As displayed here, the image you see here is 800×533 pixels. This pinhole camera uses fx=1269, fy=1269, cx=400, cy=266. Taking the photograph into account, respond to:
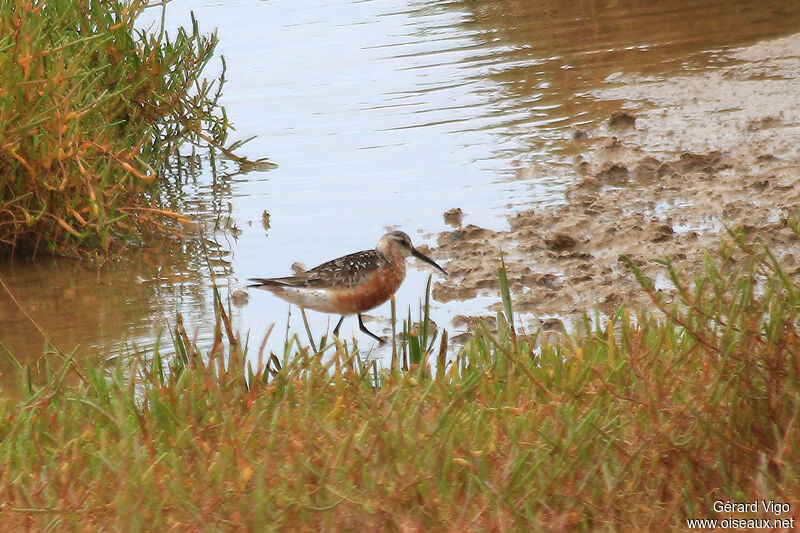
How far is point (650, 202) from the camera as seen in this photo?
26.2 feet

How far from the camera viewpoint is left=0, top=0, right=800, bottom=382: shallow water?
7.30 meters

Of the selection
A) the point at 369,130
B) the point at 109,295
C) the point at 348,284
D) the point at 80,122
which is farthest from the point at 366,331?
the point at 369,130

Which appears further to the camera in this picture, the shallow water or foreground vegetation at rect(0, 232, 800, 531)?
the shallow water

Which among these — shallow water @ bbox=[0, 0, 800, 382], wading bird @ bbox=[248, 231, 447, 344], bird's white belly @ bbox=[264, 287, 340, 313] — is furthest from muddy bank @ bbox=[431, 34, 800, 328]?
bird's white belly @ bbox=[264, 287, 340, 313]

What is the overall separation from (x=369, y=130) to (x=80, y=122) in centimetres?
323

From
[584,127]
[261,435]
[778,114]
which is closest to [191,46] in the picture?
[584,127]

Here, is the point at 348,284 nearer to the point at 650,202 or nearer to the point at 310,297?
the point at 310,297

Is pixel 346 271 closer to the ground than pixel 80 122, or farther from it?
closer to the ground

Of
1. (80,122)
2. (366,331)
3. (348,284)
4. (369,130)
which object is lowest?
(366,331)

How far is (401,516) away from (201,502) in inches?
23.4

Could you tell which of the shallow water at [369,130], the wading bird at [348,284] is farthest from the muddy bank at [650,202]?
the wading bird at [348,284]

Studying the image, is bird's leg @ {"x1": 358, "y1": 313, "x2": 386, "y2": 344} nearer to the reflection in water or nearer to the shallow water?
the shallow water

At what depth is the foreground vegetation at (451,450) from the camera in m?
3.65

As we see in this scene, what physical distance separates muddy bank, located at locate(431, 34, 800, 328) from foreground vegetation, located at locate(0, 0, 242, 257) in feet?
6.60
